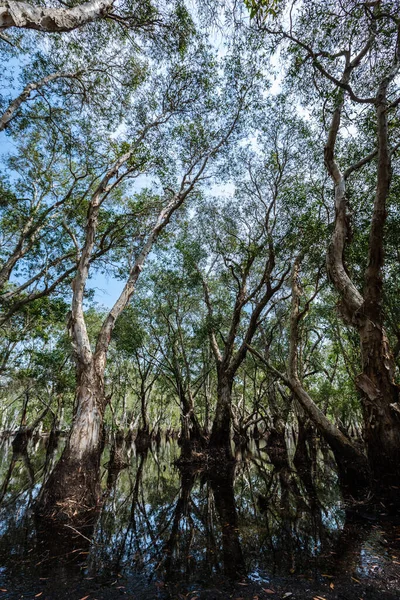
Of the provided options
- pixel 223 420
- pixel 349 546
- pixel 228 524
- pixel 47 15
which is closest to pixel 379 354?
pixel 349 546

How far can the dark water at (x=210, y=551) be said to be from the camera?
3.04m

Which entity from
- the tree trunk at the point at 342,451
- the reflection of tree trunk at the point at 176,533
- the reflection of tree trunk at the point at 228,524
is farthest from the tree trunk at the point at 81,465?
the tree trunk at the point at 342,451

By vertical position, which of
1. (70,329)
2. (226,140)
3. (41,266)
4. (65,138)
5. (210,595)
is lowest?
(210,595)

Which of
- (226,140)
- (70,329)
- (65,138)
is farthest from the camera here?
(226,140)

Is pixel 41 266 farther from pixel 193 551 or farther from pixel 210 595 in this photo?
pixel 210 595

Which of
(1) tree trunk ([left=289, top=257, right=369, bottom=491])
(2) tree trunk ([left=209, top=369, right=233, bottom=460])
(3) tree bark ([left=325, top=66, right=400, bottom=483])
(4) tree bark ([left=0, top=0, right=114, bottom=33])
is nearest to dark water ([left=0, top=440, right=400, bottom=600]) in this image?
(1) tree trunk ([left=289, top=257, right=369, bottom=491])

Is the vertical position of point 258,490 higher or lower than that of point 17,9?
Result: lower

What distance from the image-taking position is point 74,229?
12.0 meters

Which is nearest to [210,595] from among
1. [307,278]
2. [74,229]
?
[74,229]

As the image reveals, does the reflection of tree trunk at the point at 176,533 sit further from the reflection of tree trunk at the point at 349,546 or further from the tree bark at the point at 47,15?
the tree bark at the point at 47,15

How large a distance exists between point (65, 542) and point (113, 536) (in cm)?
77

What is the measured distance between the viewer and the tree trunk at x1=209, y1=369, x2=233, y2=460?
42.1ft

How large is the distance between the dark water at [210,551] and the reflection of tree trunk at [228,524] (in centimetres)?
2

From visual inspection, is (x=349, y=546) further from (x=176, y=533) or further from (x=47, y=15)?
(x=47, y=15)
